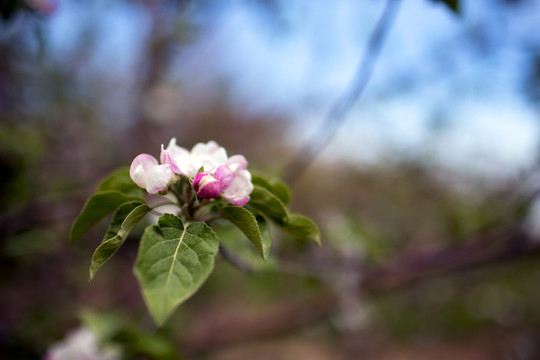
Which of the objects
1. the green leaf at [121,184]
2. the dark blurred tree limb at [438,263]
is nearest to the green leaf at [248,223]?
the green leaf at [121,184]

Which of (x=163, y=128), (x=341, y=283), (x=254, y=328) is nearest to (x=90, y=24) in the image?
(x=163, y=128)

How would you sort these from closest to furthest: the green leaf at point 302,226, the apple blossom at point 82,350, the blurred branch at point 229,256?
1. the green leaf at point 302,226
2. the blurred branch at point 229,256
3. the apple blossom at point 82,350

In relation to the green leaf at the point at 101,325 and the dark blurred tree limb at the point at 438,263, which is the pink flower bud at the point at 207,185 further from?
the dark blurred tree limb at the point at 438,263

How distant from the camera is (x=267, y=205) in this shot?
756mm

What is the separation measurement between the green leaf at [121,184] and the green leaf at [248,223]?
0.82ft

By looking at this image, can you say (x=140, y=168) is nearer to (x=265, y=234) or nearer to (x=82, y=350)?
(x=265, y=234)

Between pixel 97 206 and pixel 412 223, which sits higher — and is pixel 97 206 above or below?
above

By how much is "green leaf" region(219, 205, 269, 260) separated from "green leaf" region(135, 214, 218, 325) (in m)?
0.06

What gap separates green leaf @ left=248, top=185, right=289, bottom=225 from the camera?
2.42 feet

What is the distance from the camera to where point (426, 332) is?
611 centimetres

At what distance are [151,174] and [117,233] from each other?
0.11m

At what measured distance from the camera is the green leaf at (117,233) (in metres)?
0.53

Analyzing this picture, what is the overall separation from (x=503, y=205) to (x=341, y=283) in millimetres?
1282

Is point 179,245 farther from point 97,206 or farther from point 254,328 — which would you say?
point 254,328
